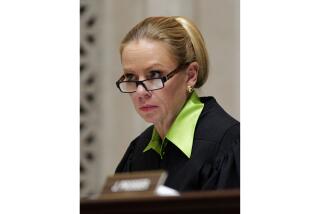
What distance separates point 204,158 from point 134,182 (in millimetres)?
404

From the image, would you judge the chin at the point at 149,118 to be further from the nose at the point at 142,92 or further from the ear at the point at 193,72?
the ear at the point at 193,72

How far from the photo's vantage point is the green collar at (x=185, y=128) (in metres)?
3.35

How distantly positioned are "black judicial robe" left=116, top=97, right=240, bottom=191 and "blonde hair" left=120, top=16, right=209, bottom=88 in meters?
0.17

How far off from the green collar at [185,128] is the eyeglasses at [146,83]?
5.1 inches

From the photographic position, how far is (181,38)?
334 cm

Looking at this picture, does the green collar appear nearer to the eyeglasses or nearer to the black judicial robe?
the black judicial robe

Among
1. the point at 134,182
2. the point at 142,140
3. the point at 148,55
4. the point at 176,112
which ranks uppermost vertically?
the point at 148,55

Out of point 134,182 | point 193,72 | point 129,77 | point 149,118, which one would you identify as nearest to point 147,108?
point 149,118

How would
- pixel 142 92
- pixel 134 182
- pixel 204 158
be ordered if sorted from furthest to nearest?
pixel 142 92
pixel 204 158
pixel 134 182

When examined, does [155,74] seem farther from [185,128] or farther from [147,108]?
[185,128]

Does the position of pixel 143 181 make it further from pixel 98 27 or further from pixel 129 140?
pixel 98 27

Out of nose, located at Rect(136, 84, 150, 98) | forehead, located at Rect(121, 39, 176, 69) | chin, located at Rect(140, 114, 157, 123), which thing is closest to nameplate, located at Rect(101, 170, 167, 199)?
chin, located at Rect(140, 114, 157, 123)
